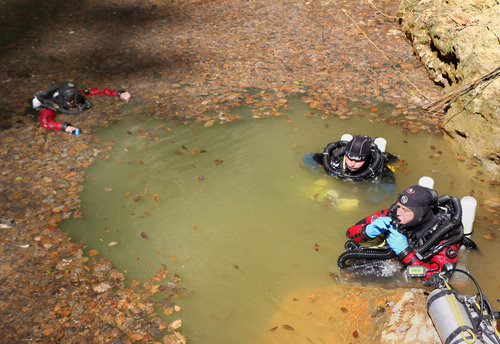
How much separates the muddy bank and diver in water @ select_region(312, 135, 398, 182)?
1.80m

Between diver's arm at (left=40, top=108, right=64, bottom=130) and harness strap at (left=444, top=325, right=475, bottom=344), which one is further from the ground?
harness strap at (left=444, top=325, right=475, bottom=344)

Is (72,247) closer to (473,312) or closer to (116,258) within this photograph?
(116,258)

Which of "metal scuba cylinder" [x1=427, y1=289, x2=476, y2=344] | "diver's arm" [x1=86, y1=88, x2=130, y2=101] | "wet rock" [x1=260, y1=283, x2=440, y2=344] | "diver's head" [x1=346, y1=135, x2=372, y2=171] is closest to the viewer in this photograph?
"metal scuba cylinder" [x1=427, y1=289, x2=476, y2=344]

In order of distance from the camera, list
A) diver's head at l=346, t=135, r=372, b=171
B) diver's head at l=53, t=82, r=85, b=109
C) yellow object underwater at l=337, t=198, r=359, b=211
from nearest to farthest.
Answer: diver's head at l=346, t=135, r=372, b=171 → yellow object underwater at l=337, t=198, r=359, b=211 → diver's head at l=53, t=82, r=85, b=109

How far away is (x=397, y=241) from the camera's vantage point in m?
5.27

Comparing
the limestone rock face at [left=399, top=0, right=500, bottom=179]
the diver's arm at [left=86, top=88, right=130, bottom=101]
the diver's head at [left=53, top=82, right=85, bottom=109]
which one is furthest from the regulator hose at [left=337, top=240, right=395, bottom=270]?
the diver's head at [left=53, top=82, right=85, bottom=109]

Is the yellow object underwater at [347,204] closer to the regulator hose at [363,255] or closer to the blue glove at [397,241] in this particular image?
the regulator hose at [363,255]

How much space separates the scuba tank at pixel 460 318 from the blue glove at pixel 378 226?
3.65ft

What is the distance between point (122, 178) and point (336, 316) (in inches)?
180

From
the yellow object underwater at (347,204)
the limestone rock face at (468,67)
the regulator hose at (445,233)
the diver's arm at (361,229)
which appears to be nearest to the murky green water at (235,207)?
the yellow object underwater at (347,204)

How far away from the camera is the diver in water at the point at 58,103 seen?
8164 mm

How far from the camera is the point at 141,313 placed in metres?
5.04

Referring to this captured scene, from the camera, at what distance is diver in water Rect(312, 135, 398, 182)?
6375 millimetres

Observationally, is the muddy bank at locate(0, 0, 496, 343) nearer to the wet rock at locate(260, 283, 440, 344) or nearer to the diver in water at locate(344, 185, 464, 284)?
the wet rock at locate(260, 283, 440, 344)
